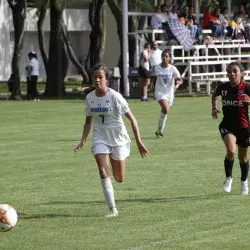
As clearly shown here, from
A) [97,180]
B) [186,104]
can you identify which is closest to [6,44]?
[186,104]

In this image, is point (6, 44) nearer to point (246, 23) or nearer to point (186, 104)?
point (246, 23)

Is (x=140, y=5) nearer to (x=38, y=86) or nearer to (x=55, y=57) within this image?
(x=55, y=57)

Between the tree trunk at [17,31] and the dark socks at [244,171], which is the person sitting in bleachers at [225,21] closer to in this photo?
the tree trunk at [17,31]

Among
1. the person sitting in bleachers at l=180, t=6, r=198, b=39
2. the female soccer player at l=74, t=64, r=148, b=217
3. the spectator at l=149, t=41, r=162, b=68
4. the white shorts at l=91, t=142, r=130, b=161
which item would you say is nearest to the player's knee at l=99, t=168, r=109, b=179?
the female soccer player at l=74, t=64, r=148, b=217

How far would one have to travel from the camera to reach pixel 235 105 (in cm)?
1345

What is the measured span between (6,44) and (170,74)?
41.2 metres

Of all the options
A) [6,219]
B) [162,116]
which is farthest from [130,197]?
[162,116]

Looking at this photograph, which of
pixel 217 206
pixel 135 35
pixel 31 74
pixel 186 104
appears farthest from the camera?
pixel 135 35

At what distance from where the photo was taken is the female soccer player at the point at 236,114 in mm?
13375

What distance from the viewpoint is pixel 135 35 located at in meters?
43.4

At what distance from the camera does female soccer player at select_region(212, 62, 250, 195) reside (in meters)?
13.4

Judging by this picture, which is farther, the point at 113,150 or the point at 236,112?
the point at 236,112

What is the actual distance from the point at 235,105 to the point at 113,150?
225 centimetres

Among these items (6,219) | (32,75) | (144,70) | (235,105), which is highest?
(235,105)
